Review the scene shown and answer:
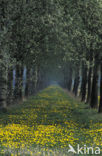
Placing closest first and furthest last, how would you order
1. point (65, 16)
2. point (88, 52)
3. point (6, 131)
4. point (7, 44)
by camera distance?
point (6, 131)
point (7, 44)
point (65, 16)
point (88, 52)

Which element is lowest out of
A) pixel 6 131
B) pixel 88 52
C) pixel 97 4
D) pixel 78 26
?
pixel 6 131

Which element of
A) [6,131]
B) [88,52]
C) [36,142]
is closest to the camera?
[36,142]

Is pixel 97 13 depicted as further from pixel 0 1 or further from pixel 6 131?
pixel 6 131

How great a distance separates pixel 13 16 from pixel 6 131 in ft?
41.3

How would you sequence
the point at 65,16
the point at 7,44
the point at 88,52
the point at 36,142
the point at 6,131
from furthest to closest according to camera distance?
the point at 88,52
the point at 65,16
the point at 7,44
the point at 6,131
the point at 36,142

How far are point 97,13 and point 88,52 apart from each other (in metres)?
7.80

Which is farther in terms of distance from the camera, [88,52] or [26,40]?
[88,52]

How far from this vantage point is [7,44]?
26.9 meters

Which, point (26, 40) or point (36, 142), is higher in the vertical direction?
point (26, 40)

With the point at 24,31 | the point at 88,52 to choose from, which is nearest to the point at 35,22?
the point at 24,31

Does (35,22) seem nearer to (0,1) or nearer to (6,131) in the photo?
(0,1)

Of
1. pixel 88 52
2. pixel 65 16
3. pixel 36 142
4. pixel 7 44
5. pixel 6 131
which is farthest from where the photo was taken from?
pixel 88 52

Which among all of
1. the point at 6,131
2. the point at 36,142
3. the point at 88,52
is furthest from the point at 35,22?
the point at 36,142

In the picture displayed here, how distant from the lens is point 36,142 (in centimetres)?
1584
